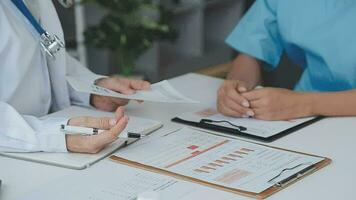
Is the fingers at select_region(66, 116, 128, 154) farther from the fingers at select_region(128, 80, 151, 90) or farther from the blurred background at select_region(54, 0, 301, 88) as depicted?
the blurred background at select_region(54, 0, 301, 88)

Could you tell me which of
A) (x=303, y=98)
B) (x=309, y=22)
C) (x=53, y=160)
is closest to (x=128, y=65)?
(x=309, y=22)

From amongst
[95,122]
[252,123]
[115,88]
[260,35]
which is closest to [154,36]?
[260,35]

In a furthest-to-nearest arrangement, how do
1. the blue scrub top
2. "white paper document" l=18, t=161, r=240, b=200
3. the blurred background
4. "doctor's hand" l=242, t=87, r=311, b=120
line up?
1. the blurred background
2. the blue scrub top
3. "doctor's hand" l=242, t=87, r=311, b=120
4. "white paper document" l=18, t=161, r=240, b=200

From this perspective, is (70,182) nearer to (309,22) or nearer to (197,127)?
(197,127)

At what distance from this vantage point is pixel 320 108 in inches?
64.5

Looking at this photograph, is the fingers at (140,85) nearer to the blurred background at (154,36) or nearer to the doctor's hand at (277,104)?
the doctor's hand at (277,104)

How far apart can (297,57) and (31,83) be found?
0.91 meters

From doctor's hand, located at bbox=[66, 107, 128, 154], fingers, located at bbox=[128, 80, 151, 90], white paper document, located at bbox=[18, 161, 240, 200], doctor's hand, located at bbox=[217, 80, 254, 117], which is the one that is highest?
fingers, located at bbox=[128, 80, 151, 90]

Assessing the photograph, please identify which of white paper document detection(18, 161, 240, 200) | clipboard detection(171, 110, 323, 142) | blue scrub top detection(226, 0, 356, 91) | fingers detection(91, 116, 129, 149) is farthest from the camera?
blue scrub top detection(226, 0, 356, 91)

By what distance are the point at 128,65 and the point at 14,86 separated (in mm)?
2124

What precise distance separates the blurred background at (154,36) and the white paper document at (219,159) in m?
1.20

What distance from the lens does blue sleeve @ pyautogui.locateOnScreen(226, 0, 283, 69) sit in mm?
2047

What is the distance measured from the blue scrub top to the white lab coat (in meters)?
0.59

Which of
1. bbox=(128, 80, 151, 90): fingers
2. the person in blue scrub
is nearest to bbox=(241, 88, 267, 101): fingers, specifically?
the person in blue scrub
